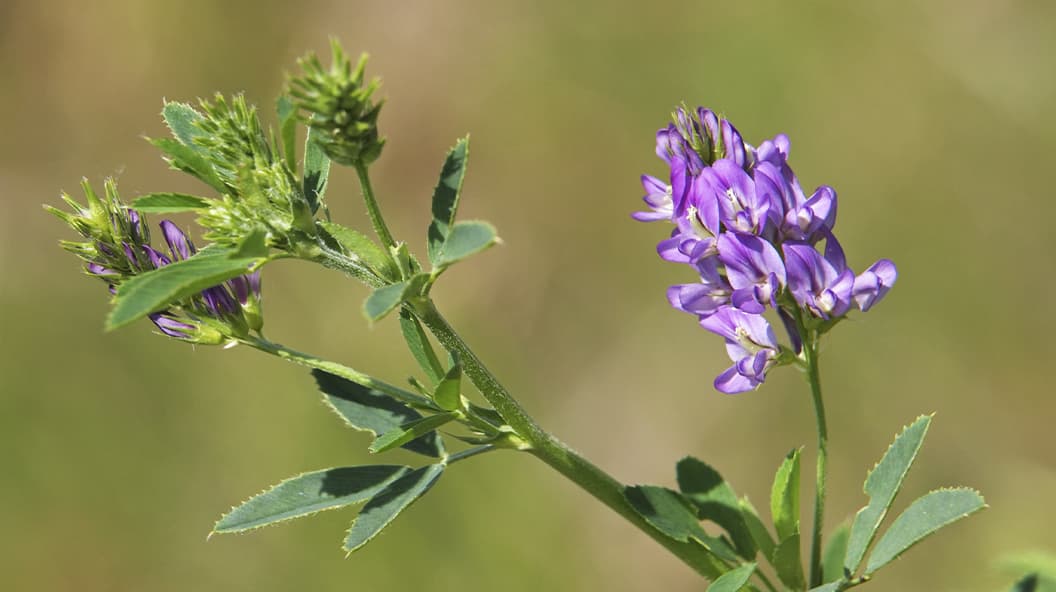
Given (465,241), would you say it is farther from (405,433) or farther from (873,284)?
(873,284)

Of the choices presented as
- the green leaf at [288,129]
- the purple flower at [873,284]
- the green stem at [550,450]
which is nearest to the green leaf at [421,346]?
the green stem at [550,450]

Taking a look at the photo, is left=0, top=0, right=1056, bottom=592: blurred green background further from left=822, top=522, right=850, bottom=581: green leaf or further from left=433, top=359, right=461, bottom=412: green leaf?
left=433, top=359, right=461, bottom=412: green leaf

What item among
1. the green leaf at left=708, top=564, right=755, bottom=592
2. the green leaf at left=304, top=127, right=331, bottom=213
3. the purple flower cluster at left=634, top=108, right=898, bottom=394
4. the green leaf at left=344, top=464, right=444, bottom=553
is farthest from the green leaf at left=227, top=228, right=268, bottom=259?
→ the green leaf at left=708, top=564, right=755, bottom=592

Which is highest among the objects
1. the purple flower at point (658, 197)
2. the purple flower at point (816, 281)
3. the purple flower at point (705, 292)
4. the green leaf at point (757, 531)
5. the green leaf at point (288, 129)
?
the green leaf at point (288, 129)

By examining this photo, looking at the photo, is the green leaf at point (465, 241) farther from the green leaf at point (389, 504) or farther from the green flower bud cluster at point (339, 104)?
the green leaf at point (389, 504)

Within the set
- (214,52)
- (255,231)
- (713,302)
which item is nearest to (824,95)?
(214,52)
